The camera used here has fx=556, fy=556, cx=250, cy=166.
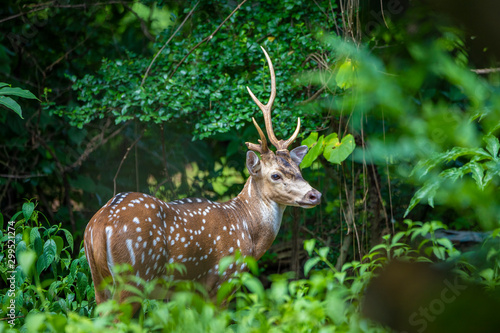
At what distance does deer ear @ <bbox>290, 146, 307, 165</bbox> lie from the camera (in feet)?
12.4

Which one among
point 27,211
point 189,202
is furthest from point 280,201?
Result: point 27,211

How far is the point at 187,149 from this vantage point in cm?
538

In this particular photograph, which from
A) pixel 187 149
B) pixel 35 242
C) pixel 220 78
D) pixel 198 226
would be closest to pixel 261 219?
pixel 198 226

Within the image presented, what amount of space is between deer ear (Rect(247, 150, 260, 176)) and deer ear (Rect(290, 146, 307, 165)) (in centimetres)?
31

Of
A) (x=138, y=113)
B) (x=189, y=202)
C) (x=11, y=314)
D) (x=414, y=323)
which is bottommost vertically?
(x=11, y=314)

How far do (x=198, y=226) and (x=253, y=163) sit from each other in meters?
0.59

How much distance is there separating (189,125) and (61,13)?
1.67 m

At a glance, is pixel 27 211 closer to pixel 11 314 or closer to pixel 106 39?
pixel 11 314

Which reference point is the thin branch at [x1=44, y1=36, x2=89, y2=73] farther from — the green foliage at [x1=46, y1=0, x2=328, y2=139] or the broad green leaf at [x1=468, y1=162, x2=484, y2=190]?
the broad green leaf at [x1=468, y1=162, x2=484, y2=190]

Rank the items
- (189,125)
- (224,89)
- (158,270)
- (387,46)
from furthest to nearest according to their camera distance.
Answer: (189,125)
(224,89)
(158,270)
(387,46)

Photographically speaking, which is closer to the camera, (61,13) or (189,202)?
(189,202)

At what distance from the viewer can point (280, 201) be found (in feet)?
11.7

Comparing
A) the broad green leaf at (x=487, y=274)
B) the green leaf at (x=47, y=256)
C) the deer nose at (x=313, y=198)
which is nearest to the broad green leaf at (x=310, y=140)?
the deer nose at (x=313, y=198)

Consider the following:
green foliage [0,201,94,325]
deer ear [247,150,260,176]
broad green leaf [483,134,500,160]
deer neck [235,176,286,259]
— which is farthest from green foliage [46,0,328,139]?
broad green leaf [483,134,500,160]
